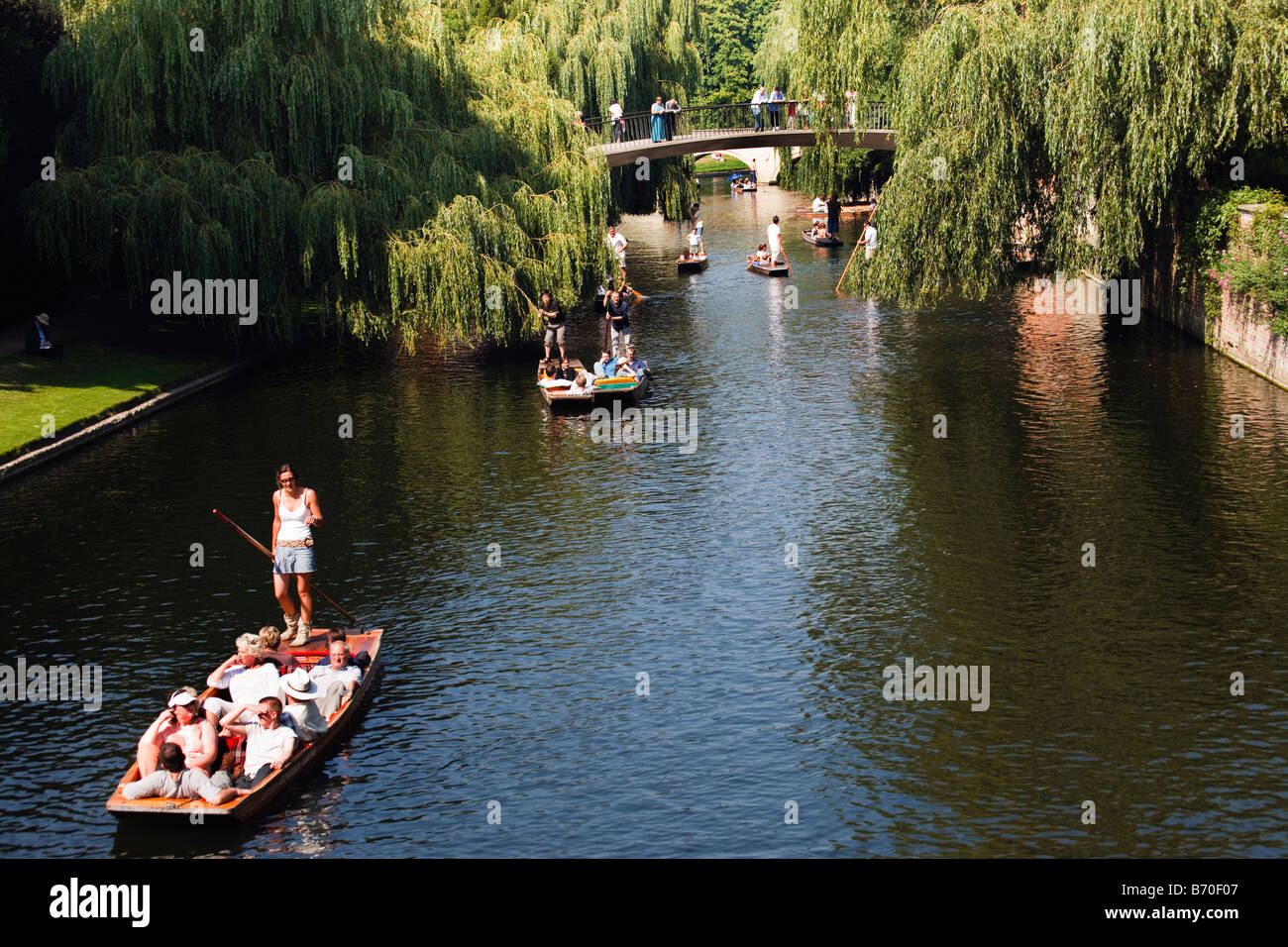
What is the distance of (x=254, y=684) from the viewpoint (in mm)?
15672

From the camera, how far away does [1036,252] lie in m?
33.3

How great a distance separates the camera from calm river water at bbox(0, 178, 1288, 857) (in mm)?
13805

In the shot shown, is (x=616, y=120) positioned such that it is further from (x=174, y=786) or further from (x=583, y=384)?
(x=174, y=786)

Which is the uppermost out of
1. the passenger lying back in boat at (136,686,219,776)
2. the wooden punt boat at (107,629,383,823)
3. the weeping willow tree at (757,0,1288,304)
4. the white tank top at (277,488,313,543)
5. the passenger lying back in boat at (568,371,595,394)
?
the weeping willow tree at (757,0,1288,304)

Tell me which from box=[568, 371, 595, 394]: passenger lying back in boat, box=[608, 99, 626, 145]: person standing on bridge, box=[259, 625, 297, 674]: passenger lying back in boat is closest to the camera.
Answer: box=[259, 625, 297, 674]: passenger lying back in boat

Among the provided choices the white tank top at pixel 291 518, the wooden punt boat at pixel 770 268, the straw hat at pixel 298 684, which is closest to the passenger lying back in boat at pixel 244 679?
the straw hat at pixel 298 684

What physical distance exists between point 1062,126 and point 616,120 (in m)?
24.4

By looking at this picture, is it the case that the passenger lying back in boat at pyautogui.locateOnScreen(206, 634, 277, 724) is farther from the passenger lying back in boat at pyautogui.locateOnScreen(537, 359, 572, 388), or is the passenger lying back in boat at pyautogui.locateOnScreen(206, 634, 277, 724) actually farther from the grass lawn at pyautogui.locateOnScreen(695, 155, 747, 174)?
the grass lawn at pyautogui.locateOnScreen(695, 155, 747, 174)

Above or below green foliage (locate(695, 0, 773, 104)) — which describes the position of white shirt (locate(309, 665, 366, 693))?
below

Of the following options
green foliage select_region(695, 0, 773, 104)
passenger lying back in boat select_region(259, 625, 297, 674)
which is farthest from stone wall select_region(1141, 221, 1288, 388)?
green foliage select_region(695, 0, 773, 104)

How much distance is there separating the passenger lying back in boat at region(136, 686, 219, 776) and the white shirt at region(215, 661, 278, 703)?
3.16 feet

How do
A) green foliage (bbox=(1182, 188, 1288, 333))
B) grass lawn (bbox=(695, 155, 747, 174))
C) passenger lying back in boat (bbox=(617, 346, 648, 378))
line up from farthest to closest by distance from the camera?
grass lawn (bbox=(695, 155, 747, 174)) < passenger lying back in boat (bbox=(617, 346, 648, 378)) < green foliage (bbox=(1182, 188, 1288, 333))

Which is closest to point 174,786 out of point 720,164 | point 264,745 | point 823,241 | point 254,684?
point 264,745

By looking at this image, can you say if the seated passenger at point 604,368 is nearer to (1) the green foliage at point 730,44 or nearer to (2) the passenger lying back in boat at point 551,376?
(2) the passenger lying back in boat at point 551,376
